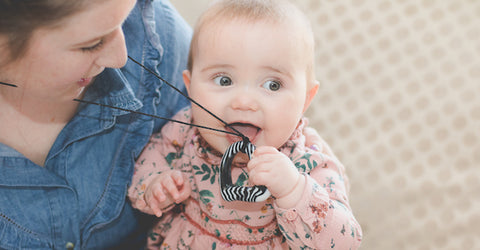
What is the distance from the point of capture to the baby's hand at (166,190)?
3.30 ft

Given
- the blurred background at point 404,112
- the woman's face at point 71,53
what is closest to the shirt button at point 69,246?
the woman's face at point 71,53

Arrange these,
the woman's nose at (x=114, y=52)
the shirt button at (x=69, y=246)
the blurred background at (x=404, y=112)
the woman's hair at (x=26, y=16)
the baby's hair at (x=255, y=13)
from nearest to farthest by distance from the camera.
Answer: the woman's hair at (x=26, y=16), the woman's nose at (x=114, y=52), the baby's hair at (x=255, y=13), the shirt button at (x=69, y=246), the blurred background at (x=404, y=112)

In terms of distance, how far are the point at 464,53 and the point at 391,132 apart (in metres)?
0.35

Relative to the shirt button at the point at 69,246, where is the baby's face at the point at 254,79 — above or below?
above

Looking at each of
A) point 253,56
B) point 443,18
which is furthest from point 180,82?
point 443,18

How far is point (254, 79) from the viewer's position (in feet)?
3.01

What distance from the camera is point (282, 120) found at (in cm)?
92

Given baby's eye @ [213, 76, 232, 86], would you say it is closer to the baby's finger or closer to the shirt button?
the baby's finger

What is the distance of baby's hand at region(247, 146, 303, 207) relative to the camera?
84 centimetres

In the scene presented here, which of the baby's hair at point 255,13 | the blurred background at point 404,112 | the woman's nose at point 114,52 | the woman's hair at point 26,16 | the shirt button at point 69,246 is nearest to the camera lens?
the woman's hair at point 26,16

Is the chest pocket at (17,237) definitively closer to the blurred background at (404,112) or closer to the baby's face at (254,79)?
the baby's face at (254,79)

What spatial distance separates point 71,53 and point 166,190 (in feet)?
1.22

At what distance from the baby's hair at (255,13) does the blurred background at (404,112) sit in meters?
0.68

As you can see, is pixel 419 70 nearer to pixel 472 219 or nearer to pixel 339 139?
pixel 339 139
